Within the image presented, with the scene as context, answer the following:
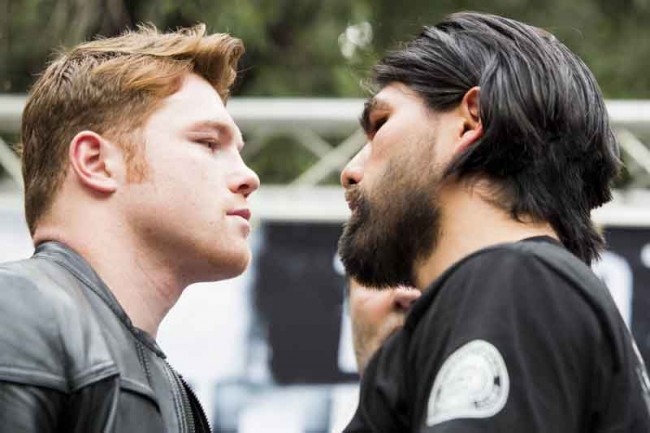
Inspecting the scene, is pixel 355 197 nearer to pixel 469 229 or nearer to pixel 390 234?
pixel 390 234

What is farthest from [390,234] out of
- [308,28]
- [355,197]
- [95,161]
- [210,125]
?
[308,28]

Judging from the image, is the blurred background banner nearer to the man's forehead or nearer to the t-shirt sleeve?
the man's forehead

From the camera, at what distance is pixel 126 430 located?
255 centimetres

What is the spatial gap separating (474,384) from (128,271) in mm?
838

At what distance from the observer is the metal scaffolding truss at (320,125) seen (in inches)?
234

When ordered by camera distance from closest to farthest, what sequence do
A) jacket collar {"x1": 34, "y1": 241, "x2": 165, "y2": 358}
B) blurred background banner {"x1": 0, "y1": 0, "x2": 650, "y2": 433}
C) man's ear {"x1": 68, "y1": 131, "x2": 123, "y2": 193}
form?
jacket collar {"x1": 34, "y1": 241, "x2": 165, "y2": 358}, man's ear {"x1": 68, "y1": 131, "x2": 123, "y2": 193}, blurred background banner {"x1": 0, "y1": 0, "x2": 650, "y2": 433}

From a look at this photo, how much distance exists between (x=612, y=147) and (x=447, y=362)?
624 mm

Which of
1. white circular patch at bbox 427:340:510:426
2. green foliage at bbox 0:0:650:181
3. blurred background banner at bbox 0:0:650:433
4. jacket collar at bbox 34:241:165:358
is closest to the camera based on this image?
white circular patch at bbox 427:340:510:426

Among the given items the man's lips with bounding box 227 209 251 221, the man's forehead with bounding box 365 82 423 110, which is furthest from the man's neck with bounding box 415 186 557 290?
the man's lips with bounding box 227 209 251 221

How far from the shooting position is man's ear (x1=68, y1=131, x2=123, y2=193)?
282cm

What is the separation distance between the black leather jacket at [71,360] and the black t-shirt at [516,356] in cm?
43

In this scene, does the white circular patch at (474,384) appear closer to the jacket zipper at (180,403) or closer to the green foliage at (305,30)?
the jacket zipper at (180,403)

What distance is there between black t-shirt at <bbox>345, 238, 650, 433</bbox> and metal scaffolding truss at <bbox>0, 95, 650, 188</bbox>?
3.58 meters

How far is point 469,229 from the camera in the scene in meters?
2.50
